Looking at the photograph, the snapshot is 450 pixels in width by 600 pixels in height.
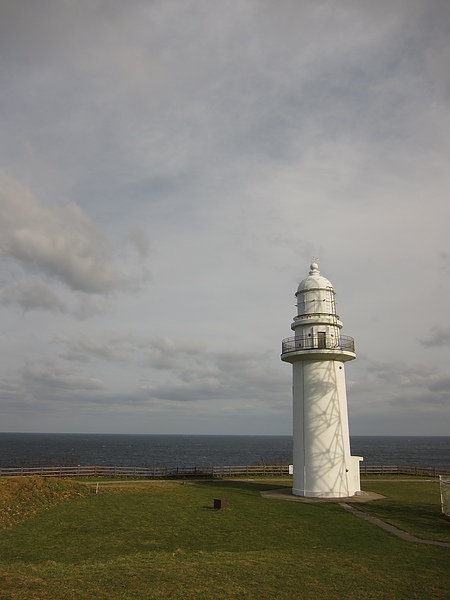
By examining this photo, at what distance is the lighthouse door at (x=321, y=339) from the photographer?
1160 inches

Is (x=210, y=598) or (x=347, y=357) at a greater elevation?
(x=347, y=357)

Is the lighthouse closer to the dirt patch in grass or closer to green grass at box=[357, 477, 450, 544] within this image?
green grass at box=[357, 477, 450, 544]

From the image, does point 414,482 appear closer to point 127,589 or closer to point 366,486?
point 366,486

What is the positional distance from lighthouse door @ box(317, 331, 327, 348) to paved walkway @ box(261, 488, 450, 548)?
9.19 metres

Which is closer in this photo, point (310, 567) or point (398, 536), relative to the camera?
point (310, 567)

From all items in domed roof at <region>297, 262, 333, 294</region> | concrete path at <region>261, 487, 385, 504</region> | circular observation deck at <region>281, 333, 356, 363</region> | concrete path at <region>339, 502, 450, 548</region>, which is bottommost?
concrete path at <region>261, 487, 385, 504</region>

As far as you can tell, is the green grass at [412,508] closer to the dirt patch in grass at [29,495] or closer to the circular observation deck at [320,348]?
the circular observation deck at [320,348]

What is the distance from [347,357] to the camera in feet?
96.2

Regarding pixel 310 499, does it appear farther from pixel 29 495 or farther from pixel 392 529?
pixel 29 495

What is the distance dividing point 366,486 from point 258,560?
2265 centimetres

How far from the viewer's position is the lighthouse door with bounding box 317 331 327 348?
1160 inches

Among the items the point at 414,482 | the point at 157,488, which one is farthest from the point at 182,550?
the point at 414,482

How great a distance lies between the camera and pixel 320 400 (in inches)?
1136

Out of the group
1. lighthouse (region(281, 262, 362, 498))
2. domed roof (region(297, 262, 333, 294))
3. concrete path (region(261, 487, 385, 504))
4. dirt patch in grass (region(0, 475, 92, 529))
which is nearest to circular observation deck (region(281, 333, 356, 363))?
lighthouse (region(281, 262, 362, 498))
